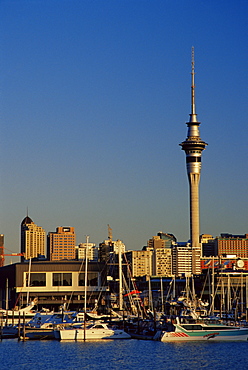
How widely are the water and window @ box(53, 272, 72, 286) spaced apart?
299 ft

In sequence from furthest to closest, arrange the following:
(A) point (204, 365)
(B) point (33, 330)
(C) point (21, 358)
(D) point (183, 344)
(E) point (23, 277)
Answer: (E) point (23, 277), (B) point (33, 330), (D) point (183, 344), (C) point (21, 358), (A) point (204, 365)

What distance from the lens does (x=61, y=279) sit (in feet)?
625

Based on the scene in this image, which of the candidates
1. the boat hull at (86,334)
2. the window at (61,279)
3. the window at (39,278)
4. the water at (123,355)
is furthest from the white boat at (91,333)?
the window at (39,278)

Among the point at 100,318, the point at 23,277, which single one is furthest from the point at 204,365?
the point at 23,277

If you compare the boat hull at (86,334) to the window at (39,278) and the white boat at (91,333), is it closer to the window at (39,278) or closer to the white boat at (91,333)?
the white boat at (91,333)

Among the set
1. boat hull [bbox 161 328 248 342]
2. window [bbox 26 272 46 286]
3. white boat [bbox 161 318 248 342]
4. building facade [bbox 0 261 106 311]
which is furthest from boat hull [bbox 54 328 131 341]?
window [bbox 26 272 46 286]

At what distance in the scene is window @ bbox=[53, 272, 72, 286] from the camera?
625 ft

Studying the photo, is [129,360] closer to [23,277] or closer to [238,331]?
[238,331]

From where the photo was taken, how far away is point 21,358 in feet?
273

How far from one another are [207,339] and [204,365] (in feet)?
50.2

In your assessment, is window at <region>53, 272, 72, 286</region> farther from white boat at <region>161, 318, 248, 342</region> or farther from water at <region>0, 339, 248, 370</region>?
white boat at <region>161, 318, 248, 342</region>

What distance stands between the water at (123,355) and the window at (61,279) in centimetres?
9102

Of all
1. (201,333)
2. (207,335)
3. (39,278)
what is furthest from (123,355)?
(39,278)

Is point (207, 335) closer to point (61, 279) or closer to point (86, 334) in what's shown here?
point (86, 334)
